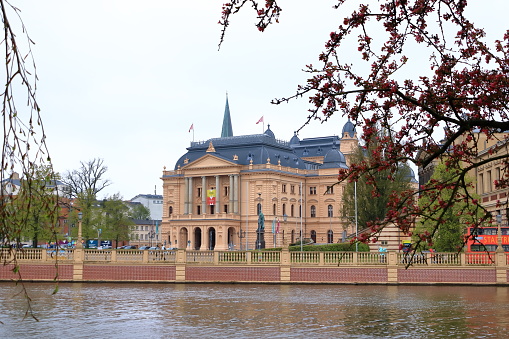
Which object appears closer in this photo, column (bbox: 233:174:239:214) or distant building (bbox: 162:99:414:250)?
distant building (bbox: 162:99:414:250)

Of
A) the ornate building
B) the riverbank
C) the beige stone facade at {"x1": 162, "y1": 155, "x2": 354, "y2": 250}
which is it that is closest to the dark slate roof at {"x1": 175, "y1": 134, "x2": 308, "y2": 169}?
the ornate building

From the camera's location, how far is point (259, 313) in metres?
24.8

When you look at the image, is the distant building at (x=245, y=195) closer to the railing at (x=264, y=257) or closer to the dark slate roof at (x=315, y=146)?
the dark slate roof at (x=315, y=146)

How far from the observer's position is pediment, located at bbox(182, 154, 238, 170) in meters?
121

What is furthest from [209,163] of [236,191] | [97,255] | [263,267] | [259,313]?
[259,313]

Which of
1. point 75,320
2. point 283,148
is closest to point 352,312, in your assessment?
point 75,320

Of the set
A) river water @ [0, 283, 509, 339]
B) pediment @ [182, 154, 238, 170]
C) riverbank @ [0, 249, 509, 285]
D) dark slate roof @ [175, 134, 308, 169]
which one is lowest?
river water @ [0, 283, 509, 339]

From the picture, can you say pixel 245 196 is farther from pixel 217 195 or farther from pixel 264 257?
pixel 264 257

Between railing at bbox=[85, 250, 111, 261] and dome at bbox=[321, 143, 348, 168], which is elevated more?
dome at bbox=[321, 143, 348, 168]

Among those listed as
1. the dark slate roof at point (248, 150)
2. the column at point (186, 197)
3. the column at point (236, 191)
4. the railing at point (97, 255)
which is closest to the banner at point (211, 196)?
the column at point (236, 191)

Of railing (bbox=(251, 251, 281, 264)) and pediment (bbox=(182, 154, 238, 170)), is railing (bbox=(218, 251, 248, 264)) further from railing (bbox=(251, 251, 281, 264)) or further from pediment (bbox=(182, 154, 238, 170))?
pediment (bbox=(182, 154, 238, 170))

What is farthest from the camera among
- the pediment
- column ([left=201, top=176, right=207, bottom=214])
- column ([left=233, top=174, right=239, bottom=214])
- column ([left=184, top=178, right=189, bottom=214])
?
column ([left=184, top=178, right=189, bottom=214])

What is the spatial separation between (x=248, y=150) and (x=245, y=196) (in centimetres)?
891

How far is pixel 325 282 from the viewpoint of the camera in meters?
42.4
